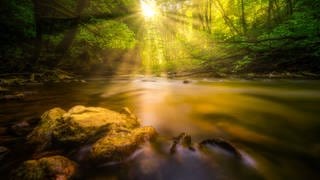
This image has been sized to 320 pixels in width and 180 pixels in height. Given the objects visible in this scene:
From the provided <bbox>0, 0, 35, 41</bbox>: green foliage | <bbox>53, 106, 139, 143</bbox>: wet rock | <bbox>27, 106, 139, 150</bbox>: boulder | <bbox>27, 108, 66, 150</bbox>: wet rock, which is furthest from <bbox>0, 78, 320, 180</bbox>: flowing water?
<bbox>0, 0, 35, 41</bbox>: green foliage

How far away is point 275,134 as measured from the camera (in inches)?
169

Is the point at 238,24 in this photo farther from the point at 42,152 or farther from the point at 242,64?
the point at 42,152

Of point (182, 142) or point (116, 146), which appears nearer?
point (116, 146)

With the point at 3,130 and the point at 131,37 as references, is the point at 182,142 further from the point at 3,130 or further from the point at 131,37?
the point at 131,37

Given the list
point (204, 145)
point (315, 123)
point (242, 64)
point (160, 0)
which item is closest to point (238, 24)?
point (242, 64)

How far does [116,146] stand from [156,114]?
9.07 ft

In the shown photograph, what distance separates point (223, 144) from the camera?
3768 millimetres

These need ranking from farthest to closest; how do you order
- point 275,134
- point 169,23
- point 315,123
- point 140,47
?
point 169,23 → point 140,47 → point 315,123 → point 275,134

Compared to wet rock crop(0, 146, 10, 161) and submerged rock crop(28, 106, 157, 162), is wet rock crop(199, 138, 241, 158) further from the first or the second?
wet rock crop(0, 146, 10, 161)

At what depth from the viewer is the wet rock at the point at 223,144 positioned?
3557mm

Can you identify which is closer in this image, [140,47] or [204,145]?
[204,145]

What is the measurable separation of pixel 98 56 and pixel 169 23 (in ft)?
50.3

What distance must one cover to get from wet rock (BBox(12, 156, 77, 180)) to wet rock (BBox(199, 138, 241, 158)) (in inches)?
84.6

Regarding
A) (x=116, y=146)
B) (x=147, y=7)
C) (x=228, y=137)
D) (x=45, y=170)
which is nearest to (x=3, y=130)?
(x=45, y=170)
